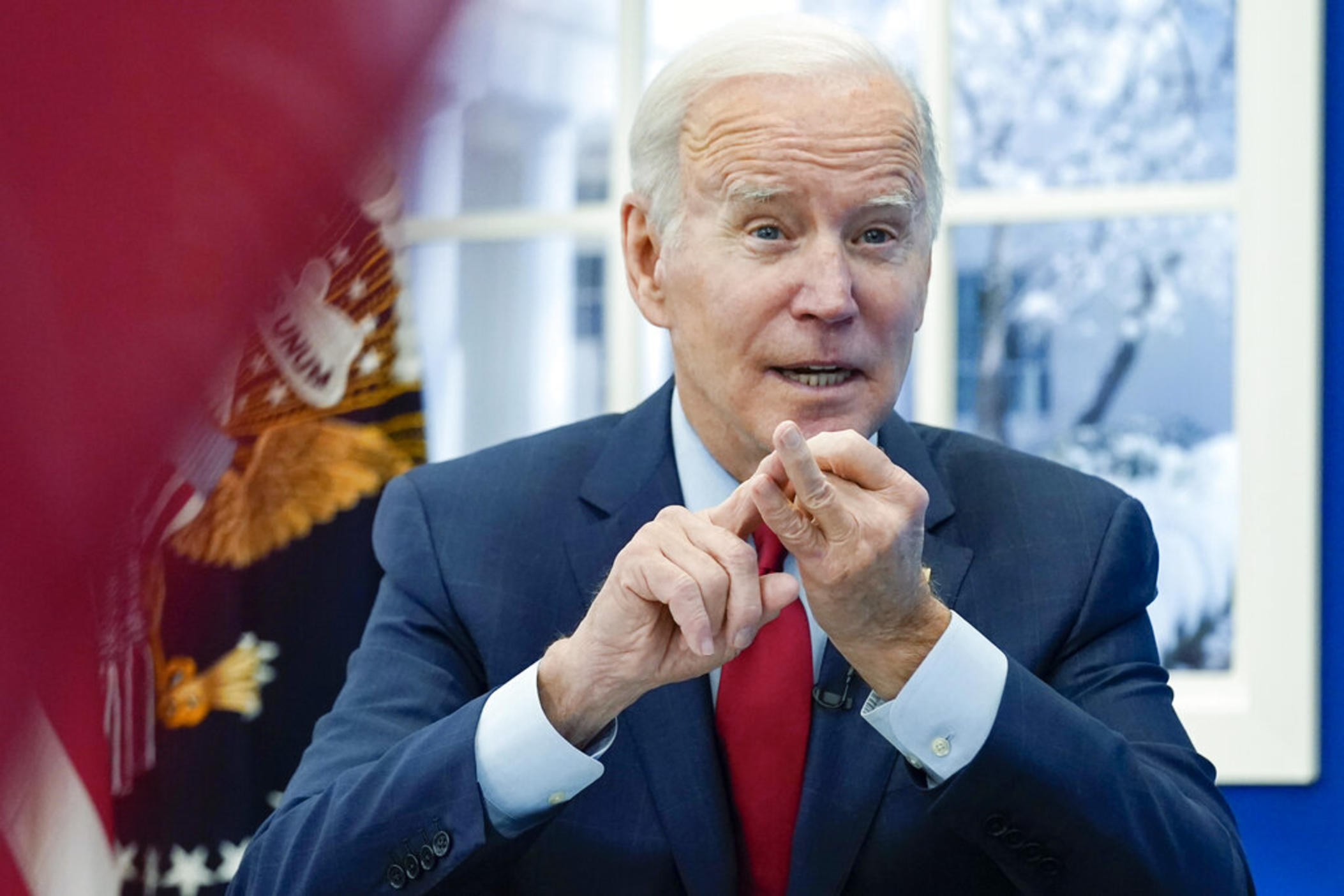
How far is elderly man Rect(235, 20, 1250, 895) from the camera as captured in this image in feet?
3.81

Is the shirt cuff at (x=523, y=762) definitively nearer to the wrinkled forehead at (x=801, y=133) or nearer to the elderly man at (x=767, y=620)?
the elderly man at (x=767, y=620)

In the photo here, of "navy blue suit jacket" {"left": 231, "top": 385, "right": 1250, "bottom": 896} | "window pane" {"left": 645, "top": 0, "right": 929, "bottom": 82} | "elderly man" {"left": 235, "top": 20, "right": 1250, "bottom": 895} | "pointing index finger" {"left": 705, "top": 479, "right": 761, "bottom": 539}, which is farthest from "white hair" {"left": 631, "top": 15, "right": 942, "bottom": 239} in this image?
"window pane" {"left": 645, "top": 0, "right": 929, "bottom": 82}

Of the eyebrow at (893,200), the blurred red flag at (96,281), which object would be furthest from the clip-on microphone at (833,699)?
the blurred red flag at (96,281)

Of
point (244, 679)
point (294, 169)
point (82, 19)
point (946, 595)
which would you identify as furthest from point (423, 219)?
point (946, 595)

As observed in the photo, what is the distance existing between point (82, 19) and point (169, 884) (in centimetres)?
145

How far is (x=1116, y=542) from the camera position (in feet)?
4.85

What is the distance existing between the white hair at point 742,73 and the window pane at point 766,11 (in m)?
1.17

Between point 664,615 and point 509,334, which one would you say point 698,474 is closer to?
point 664,615

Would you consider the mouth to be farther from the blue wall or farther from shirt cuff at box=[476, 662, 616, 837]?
the blue wall

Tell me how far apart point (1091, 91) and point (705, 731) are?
170 cm

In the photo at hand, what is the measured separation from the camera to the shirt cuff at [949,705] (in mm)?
1158

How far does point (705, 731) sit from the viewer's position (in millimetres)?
1356

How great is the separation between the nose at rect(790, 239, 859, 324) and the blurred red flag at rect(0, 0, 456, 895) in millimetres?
1330

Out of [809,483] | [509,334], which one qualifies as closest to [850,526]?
[809,483]
